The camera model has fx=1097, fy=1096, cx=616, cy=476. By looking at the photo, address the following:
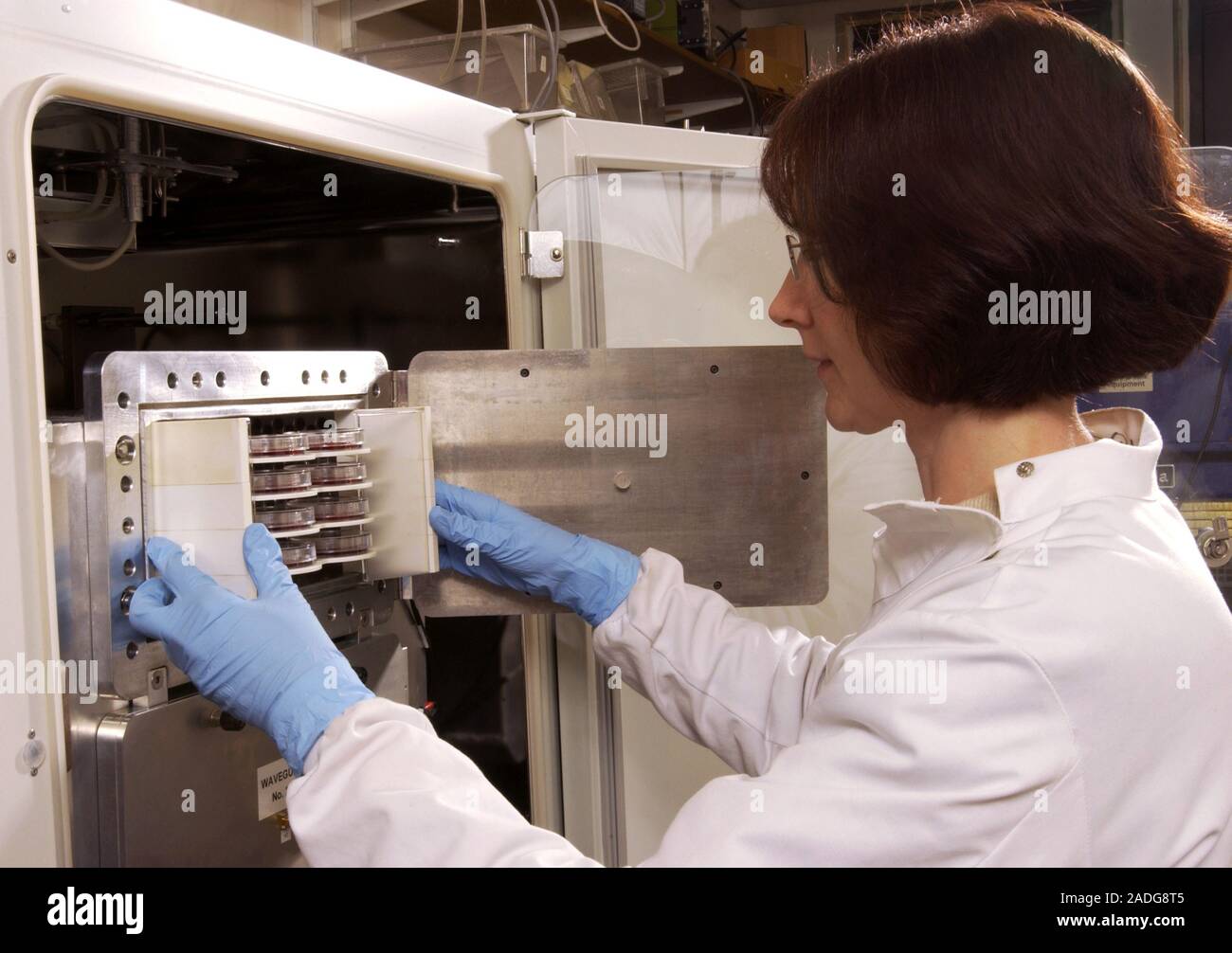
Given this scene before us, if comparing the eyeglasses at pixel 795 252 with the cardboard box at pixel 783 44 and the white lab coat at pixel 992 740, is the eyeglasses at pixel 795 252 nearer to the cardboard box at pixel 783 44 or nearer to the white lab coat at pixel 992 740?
the white lab coat at pixel 992 740

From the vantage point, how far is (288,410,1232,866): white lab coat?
2.39ft

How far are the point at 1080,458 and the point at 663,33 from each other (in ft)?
6.25

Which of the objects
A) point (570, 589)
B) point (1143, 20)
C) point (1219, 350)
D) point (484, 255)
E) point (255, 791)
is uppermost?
point (1143, 20)

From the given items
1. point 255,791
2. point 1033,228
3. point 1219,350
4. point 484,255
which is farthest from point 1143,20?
point 255,791

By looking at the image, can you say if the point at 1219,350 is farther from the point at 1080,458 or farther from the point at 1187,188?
the point at 1080,458

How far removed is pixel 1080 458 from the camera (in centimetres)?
86

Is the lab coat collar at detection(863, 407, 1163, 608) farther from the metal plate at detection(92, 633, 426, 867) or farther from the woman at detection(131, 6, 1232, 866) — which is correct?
the metal plate at detection(92, 633, 426, 867)

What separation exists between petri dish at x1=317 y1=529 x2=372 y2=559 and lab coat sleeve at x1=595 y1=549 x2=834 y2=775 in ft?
0.92

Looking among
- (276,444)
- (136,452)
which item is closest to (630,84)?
(276,444)

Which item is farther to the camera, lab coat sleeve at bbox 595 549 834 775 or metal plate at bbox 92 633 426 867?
lab coat sleeve at bbox 595 549 834 775

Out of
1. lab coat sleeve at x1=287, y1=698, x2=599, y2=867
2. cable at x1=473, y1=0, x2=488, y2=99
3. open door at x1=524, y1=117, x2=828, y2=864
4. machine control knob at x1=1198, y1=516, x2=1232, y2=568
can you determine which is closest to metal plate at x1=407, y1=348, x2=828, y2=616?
open door at x1=524, y1=117, x2=828, y2=864

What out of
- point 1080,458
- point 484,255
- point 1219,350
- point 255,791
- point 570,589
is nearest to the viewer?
point 1080,458

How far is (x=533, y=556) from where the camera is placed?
1155mm

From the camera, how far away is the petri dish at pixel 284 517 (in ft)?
3.23
